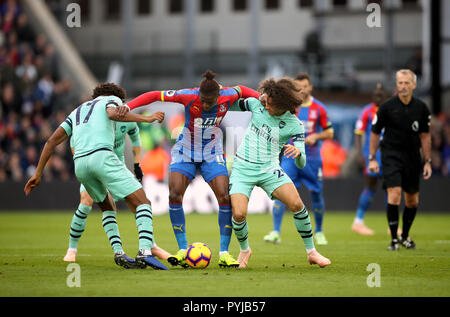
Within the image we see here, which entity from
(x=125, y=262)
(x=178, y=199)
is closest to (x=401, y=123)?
(x=178, y=199)

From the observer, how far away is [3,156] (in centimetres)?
2358

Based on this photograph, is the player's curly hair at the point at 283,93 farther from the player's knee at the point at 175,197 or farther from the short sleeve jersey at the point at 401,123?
the short sleeve jersey at the point at 401,123

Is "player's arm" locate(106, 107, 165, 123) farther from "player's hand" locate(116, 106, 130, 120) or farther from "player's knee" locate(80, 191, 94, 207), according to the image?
"player's knee" locate(80, 191, 94, 207)

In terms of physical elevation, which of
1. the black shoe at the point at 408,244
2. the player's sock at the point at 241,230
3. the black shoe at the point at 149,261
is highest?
the player's sock at the point at 241,230

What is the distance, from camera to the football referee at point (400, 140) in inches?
455

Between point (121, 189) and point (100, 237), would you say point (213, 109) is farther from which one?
point (100, 237)

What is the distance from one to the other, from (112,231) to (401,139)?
4.36m

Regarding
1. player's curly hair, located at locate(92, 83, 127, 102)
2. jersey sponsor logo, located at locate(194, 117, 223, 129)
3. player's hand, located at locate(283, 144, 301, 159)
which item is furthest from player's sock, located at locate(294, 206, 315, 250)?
player's curly hair, located at locate(92, 83, 127, 102)

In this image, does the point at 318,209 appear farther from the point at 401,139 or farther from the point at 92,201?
the point at 92,201

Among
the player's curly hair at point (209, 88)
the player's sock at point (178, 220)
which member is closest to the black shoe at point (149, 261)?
the player's sock at point (178, 220)

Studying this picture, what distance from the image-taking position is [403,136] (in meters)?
11.6

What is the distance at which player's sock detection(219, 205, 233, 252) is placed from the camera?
31.6ft

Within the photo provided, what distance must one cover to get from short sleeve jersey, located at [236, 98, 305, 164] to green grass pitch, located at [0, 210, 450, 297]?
50.1 inches

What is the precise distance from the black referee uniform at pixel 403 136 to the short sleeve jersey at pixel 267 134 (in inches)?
96.1
